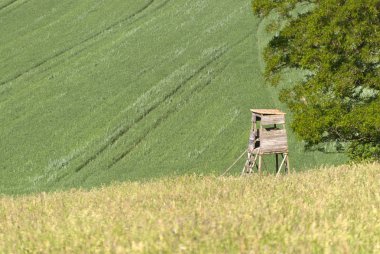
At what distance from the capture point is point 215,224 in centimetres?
551

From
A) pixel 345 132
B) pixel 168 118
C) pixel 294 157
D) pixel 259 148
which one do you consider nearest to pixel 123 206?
pixel 345 132

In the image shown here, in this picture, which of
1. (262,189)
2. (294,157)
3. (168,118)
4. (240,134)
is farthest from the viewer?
(168,118)

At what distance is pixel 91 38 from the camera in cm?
5625

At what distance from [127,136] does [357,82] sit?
17.9 meters

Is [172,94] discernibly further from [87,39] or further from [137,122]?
[87,39]

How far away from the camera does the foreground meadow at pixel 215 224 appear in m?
Answer: 5.02

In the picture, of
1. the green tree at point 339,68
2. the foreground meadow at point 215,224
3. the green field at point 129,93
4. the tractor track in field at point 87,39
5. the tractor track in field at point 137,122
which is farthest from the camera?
the tractor track in field at point 87,39

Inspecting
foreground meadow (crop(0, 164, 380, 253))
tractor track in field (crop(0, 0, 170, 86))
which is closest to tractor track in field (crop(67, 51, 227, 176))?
tractor track in field (crop(0, 0, 170, 86))

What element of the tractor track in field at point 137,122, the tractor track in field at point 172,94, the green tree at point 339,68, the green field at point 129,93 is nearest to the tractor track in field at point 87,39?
the green field at point 129,93

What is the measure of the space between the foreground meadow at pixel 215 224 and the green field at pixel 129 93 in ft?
65.0

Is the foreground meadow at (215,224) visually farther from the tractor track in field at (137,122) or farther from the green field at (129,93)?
the tractor track in field at (137,122)

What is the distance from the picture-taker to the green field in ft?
112

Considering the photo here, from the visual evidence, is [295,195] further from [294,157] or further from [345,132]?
[294,157]

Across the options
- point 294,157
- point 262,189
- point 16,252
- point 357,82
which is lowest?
point 294,157
